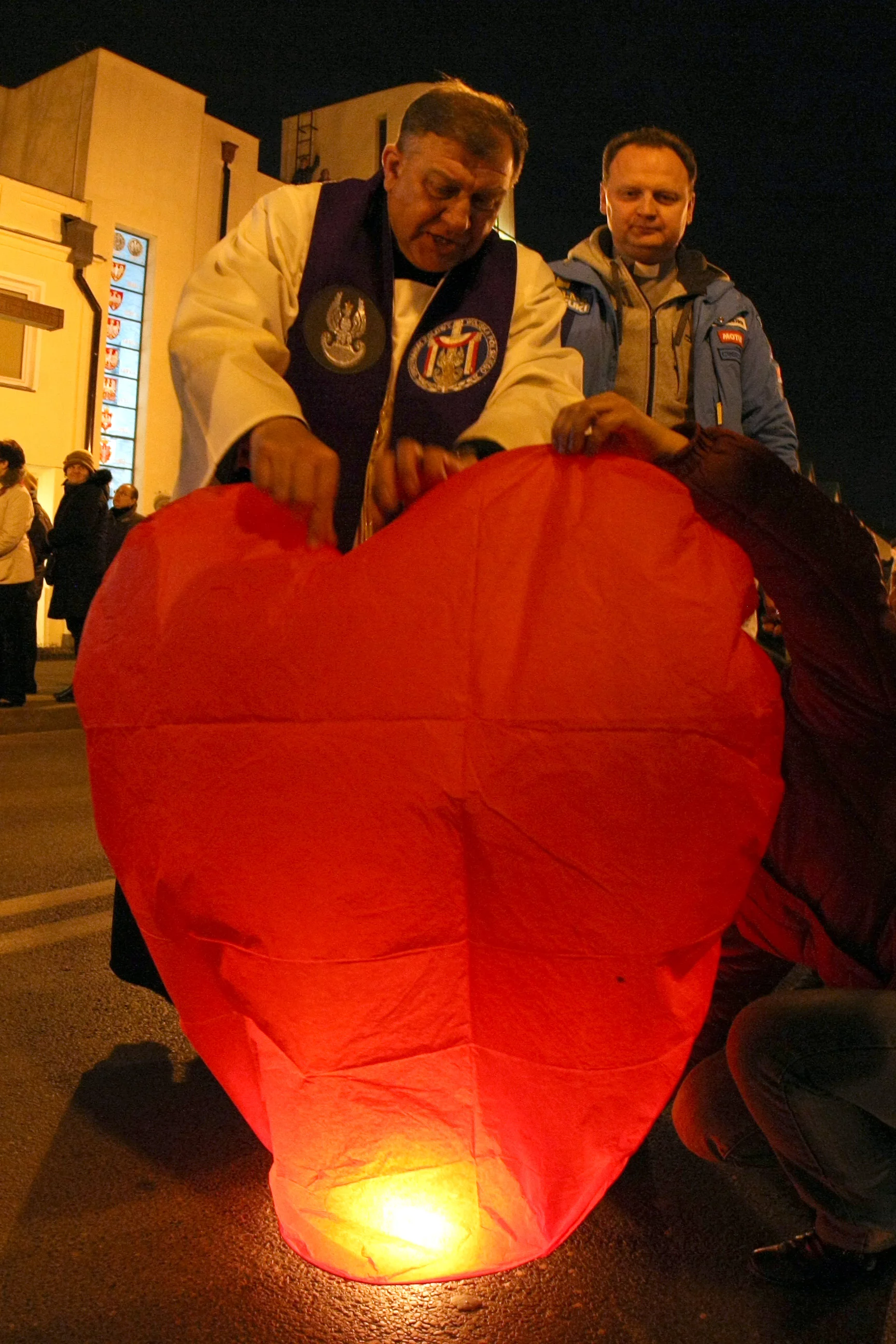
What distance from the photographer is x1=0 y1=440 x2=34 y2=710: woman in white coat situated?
813 centimetres

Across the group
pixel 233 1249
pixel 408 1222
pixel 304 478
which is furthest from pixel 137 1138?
pixel 304 478

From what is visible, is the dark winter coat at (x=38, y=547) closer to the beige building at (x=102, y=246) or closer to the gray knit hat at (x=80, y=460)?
the gray knit hat at (x=80, y=460)

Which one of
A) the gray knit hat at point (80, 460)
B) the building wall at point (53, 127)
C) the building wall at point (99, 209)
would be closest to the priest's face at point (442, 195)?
the gray knit hat at point (80, 460)

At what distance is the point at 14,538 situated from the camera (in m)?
8.26

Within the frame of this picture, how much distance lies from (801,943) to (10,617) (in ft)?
25.2

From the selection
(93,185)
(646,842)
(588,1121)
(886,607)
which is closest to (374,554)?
(646,842)

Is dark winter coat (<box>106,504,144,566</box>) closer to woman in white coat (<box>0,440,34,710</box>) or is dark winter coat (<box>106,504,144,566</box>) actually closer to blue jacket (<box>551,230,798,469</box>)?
woman in white coat (<box>0,440,34,710</box>)

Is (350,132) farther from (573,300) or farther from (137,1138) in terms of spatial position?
(137,1138)

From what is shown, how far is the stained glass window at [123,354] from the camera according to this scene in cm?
1775

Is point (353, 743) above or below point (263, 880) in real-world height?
above

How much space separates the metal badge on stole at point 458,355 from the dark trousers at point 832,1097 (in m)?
1.37

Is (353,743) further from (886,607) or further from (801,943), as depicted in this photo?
(801,943)

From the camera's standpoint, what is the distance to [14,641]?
28.9 ft

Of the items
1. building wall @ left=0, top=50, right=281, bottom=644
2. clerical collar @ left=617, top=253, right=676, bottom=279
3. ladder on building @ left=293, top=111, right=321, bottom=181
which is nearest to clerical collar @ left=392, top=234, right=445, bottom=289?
clerical collar @ left=617, top=253, right=676, bottom=279
